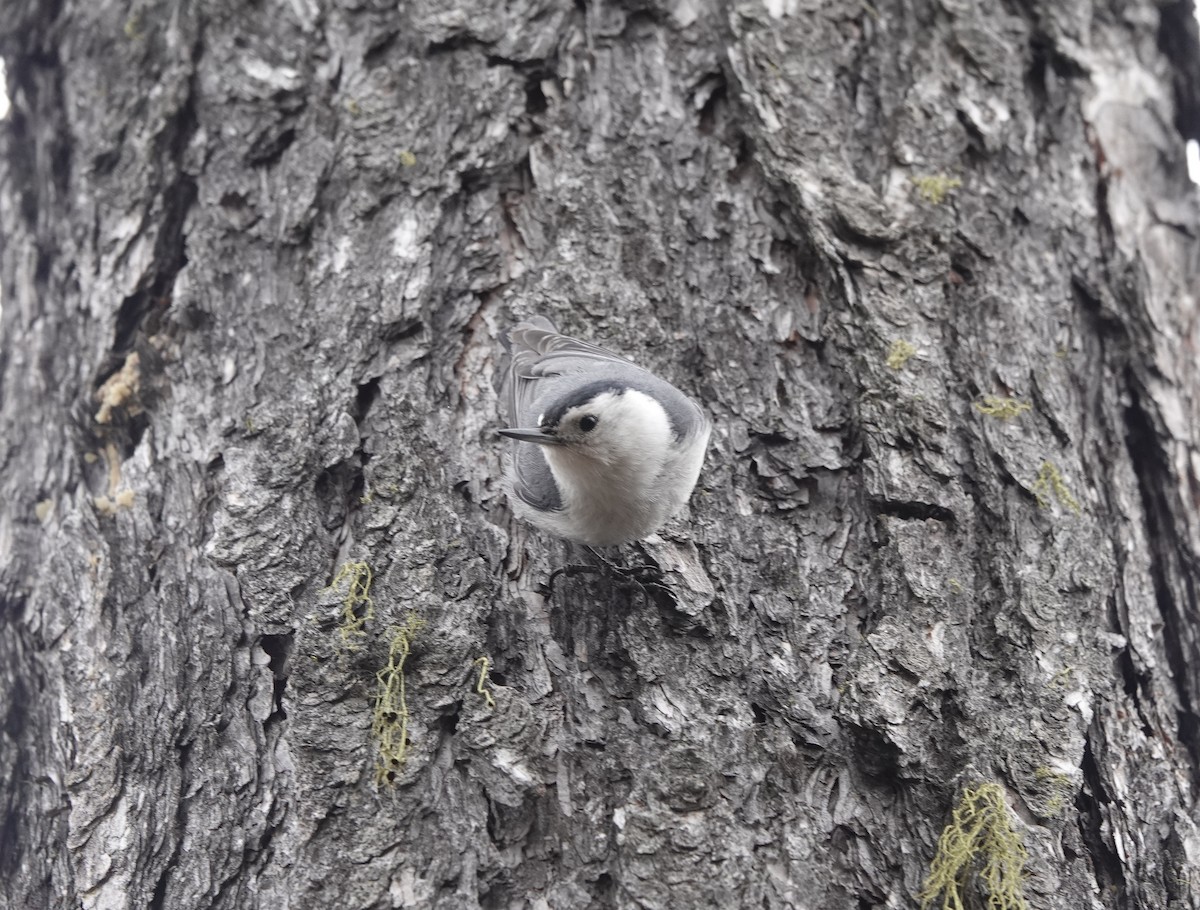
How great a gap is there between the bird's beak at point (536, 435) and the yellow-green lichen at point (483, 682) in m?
0.59

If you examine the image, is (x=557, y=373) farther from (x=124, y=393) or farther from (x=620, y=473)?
(x=124, y=393)

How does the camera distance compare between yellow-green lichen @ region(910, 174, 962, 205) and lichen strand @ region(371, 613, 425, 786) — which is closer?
lichen strand @ region(371, 613, 425, 786)

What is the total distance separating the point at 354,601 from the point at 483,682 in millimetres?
359

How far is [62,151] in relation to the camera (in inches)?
138

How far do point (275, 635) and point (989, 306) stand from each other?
214 cm

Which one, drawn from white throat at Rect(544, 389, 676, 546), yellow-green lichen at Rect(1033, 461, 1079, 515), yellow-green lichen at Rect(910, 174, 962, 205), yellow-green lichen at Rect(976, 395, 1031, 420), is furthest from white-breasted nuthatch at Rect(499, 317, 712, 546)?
yellow-green lichen at Rect(910, 174, 962, 205)

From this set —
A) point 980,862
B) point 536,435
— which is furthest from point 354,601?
point 980,862

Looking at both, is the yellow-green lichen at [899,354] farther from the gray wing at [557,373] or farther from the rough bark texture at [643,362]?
the gray wing at [557,373]

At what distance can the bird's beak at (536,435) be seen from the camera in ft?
8.87

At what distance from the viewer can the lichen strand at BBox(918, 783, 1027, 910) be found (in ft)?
7.04

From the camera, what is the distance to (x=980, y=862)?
217 centimetres

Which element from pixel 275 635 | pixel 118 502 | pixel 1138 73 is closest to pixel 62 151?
pixel 118 502

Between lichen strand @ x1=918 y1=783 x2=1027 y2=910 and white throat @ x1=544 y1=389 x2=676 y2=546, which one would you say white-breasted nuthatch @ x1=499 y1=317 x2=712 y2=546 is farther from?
lichen strand @ x1=918 y1=783 x2=1027 y2=910

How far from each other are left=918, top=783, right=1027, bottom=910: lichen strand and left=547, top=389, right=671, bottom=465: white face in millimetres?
1151
